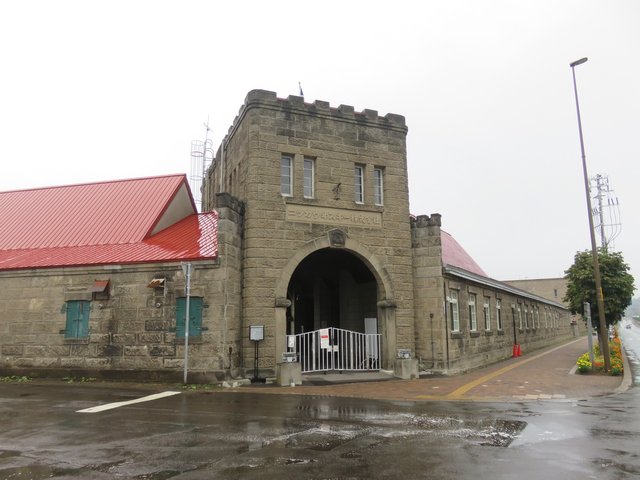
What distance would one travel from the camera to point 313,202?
15.6 m

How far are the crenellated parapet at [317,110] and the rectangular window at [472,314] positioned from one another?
8.08 meters

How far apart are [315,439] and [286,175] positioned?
10.1 m

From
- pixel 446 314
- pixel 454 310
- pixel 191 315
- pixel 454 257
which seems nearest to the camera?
pixel 191 315

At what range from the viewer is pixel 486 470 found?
18.1 ft

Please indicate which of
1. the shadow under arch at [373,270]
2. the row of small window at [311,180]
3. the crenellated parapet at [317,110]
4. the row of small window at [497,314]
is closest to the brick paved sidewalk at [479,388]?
the shadow under arch at [373,270]

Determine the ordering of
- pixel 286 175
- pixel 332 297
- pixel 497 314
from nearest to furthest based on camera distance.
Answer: pixel 286 175 → pixel 332 297 → pixel 497 314

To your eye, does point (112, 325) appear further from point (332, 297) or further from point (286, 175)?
point (332, 297)

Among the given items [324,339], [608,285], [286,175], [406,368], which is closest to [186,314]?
[324,339]

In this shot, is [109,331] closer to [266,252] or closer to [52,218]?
[266,252]

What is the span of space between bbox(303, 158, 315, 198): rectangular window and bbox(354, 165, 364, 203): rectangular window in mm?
1566

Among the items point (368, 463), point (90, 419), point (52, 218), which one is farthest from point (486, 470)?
point (52, 218)

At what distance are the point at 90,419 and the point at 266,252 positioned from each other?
23.8 feet

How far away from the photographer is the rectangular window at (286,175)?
15.6 metres

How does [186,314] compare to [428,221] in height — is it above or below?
below
